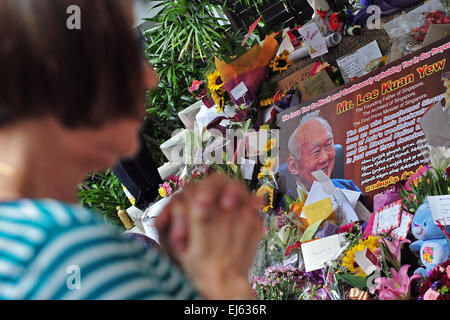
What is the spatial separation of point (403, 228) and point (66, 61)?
174 centimetres

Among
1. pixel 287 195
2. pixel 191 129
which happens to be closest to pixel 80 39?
pixel 287 195

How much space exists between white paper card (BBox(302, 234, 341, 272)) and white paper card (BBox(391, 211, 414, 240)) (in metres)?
0.22

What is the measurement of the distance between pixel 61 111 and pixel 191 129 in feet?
10.4

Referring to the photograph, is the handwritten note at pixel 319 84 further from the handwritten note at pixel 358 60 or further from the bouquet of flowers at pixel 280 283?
the bouquet of flowers at pixel 280 283

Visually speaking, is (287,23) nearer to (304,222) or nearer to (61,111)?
(304,222)

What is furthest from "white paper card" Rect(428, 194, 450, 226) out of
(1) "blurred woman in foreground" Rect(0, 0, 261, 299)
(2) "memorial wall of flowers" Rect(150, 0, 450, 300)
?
(1) "blurred woman in foreground" Rect(0, 0, 261, 299)

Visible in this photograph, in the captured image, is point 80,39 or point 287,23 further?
point 287,23

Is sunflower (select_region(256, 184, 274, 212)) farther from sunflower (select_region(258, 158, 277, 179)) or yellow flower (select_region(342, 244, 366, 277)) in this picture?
yellow flower (select_region(342, 244, 366, 277))

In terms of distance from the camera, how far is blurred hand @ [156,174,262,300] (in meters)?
0.41

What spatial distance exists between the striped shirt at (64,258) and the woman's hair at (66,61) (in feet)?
0.22

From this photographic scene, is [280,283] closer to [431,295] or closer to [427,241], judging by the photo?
[427,241]

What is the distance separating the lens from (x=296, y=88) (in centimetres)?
295
